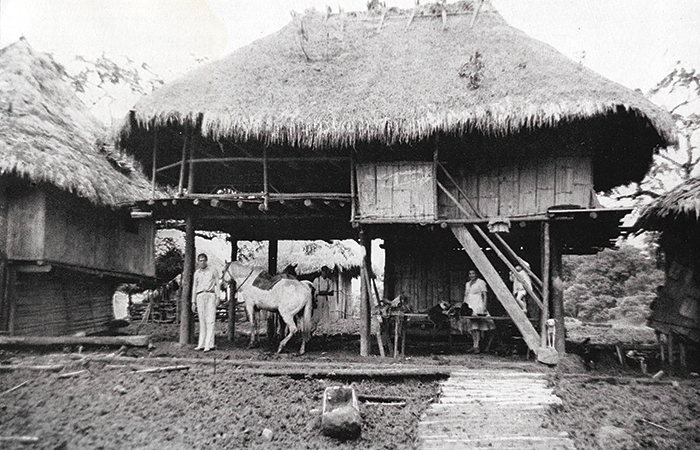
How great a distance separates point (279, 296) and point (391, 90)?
4.48 m

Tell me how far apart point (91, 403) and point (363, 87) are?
6.78 metres

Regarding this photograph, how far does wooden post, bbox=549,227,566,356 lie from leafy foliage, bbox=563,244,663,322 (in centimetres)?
1063

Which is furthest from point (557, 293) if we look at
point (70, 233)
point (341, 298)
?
point (341, 298)

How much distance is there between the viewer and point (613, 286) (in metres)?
18.5

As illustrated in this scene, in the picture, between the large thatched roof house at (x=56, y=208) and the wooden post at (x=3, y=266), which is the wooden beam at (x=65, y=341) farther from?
the large thatched roof house at (x=56, y=208)

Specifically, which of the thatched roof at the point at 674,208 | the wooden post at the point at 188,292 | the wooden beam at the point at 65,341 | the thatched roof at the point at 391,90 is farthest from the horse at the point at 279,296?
the thatched roof at the point at 674,208

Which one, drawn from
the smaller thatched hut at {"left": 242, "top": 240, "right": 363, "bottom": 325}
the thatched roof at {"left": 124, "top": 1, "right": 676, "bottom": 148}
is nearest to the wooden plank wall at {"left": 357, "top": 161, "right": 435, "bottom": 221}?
the thatched roof at {"left": 124, "top": 1, "right": 676, "bottom": 148}

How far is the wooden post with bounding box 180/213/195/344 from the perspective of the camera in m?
9.52

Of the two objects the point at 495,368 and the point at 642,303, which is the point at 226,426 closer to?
the point at 495,368

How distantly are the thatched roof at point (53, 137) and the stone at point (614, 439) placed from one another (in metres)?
9.26

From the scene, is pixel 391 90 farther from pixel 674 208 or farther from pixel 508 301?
pixel 674 208

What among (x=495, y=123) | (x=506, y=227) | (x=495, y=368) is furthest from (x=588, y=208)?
(x=495, y=368)

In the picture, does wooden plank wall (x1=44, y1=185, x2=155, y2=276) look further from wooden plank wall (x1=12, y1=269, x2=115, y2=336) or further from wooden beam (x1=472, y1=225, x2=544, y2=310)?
wooden beam (x1=472, y1=225, x2=544, y2=310)

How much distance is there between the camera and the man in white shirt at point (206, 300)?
9.15 metres
